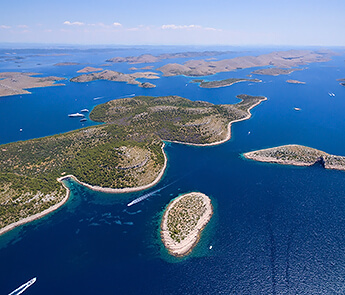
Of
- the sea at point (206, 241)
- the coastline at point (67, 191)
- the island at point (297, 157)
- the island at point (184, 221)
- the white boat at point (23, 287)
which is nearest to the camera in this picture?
the white boat at point (23, 287)

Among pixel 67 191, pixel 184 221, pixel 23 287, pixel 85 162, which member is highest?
pixel 85 162

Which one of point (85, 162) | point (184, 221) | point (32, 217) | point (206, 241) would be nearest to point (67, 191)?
point (32, 217)

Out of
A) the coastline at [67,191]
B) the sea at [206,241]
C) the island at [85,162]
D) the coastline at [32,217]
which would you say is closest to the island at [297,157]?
the sea at [206,241]

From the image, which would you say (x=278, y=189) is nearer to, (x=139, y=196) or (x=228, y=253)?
(x=228, y=253)

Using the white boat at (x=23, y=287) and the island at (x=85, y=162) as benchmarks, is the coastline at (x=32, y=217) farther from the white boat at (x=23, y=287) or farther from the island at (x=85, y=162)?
the white boat at (x=23, y=287)

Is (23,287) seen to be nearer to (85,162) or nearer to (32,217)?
(32,217)
